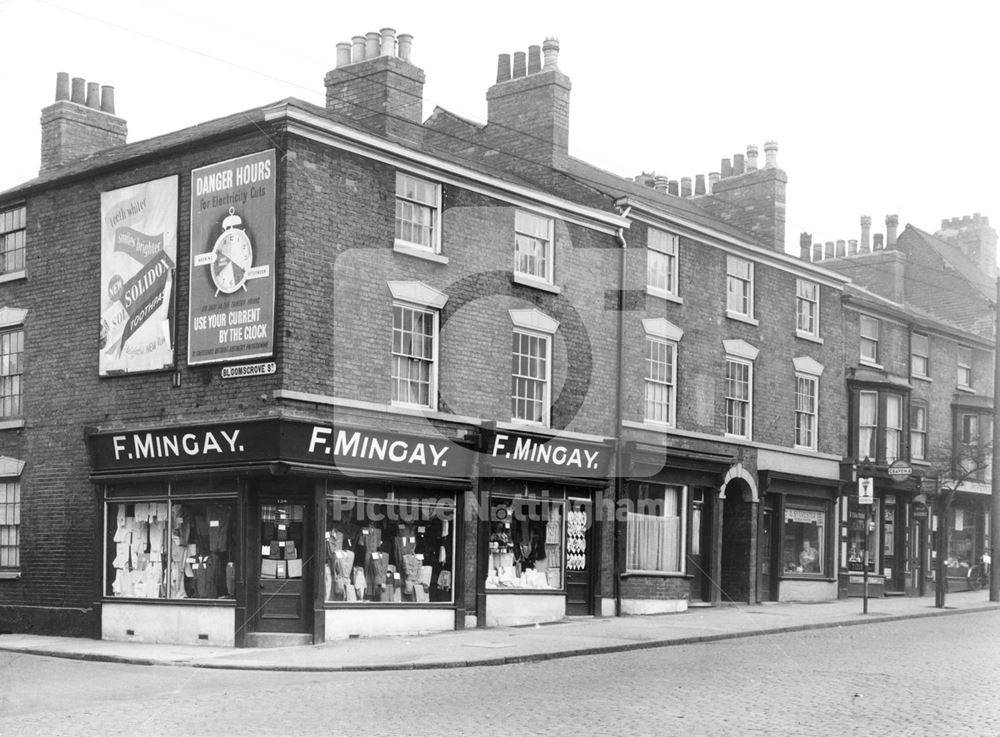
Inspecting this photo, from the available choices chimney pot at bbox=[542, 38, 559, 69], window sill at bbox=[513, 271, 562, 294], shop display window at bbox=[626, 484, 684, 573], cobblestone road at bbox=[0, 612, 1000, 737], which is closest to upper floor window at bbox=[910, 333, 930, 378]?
shop display window at bbox=[626, 484, 684, 573]

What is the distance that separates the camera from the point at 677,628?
21953 millimetres

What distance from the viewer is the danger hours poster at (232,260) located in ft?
63.8

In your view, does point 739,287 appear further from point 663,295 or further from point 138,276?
point 138,276

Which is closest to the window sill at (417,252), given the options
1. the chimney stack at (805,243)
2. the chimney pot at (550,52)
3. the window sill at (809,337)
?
the chimney pot at (550,52)

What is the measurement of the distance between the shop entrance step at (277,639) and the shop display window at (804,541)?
14.7 m

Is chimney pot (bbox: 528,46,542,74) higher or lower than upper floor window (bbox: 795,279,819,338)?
higher

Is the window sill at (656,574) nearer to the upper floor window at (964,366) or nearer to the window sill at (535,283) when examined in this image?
the window sill at (535,283)

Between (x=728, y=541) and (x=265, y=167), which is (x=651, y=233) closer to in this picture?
(x=728, y=541)

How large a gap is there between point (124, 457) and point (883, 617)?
15.4 meters

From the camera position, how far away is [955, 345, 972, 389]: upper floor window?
126ft

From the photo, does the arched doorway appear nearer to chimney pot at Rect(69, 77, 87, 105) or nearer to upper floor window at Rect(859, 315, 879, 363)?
upper floor window at Rect(859, 315, 879, 363)

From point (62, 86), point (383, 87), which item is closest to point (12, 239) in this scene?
point (62, 86)

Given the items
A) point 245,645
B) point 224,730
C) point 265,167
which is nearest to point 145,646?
point 245,645

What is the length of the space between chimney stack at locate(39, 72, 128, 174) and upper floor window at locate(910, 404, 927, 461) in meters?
23.0
